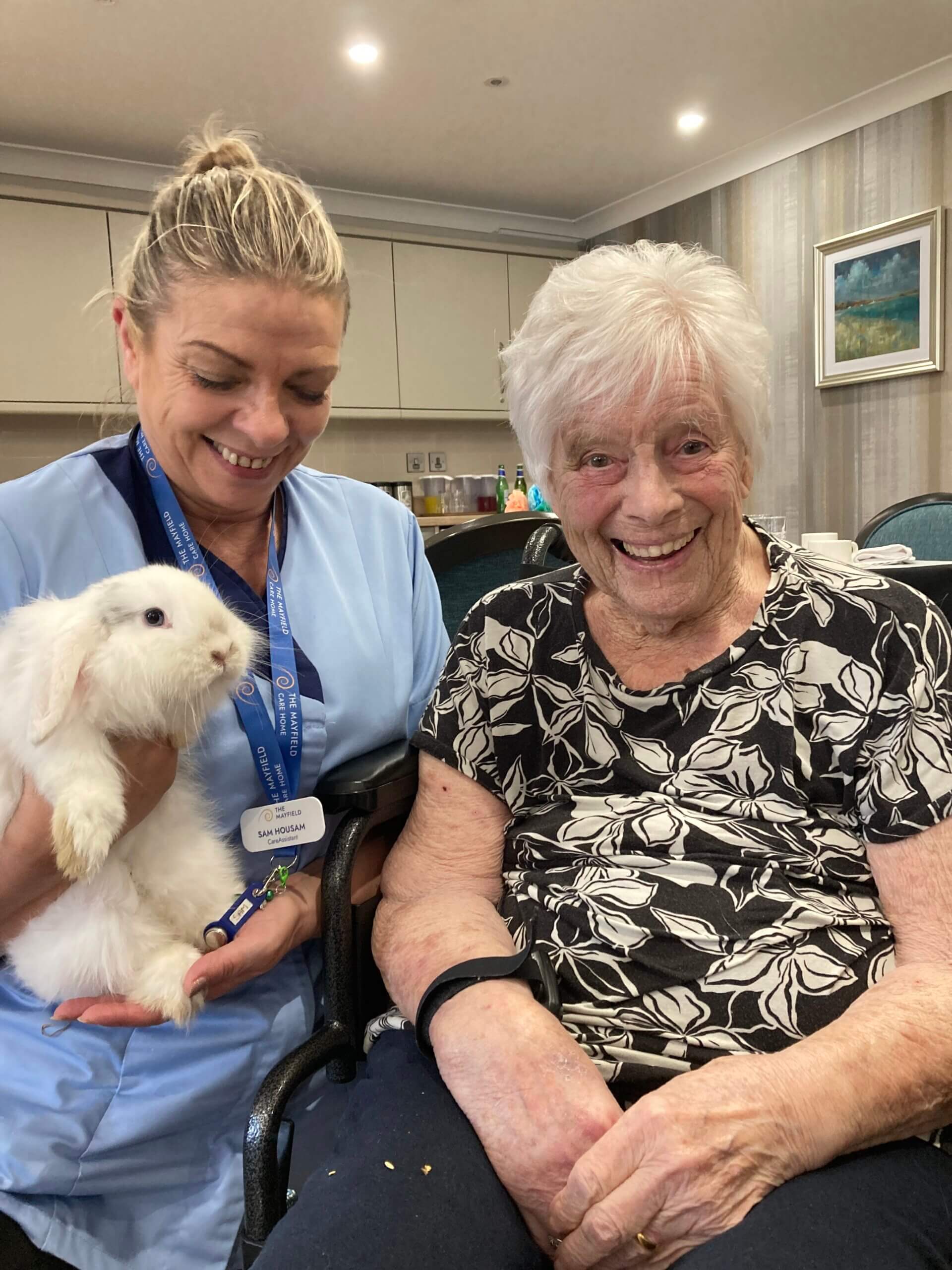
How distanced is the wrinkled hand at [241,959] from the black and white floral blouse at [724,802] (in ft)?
0.89

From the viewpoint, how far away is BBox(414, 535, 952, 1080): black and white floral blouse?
1.02 meters

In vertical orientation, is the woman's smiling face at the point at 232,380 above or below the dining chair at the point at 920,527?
above

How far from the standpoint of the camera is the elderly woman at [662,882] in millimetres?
851

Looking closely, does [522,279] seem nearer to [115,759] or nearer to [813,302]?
[813,302]

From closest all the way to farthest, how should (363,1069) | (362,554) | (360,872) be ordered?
(363,1069), (360,872), (362,554)

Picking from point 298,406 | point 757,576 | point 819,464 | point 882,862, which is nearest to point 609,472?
point 757,576

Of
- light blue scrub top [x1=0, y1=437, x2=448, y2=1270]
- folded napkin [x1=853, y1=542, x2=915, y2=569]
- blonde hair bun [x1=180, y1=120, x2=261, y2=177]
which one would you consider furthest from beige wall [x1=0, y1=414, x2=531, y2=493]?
light blue scrub top [x1=0, y1=437, x2=448, y2=1270]

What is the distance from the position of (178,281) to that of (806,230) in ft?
15.7

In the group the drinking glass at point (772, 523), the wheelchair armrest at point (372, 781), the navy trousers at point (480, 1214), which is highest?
the drinking glass at point (772, 523)

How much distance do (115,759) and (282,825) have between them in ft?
0.89

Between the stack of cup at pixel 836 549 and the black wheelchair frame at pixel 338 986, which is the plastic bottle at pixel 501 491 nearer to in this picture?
the stack of cup at pixel 836 549

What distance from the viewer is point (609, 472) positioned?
1.19 m

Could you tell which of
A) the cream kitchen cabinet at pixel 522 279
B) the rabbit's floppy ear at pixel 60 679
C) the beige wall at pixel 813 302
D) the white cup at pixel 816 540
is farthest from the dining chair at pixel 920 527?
the cream kitchen cabinet at pixel 522 279

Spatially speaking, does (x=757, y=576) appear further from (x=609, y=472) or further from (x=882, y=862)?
(x=882, y=862)
